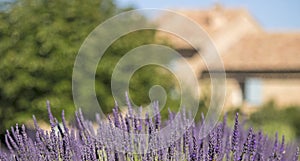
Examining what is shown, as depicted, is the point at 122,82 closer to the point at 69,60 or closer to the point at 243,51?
the point at 69,60

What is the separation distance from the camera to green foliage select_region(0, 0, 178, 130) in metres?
10.2

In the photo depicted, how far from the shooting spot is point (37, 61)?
10336mm

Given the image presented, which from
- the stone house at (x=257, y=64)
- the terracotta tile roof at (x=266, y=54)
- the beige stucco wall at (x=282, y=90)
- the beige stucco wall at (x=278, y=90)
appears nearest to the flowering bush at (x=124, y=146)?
the stone house at (x=257, y=64)

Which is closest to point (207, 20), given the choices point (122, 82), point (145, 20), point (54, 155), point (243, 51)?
point (243, 51)

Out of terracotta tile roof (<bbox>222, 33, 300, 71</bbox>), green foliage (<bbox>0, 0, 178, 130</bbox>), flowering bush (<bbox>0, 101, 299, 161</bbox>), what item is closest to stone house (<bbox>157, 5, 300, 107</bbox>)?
terracotta tile roof (<bbox>222, 33, 300, 71</bbox>)

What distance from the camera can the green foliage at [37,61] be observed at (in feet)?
33.4

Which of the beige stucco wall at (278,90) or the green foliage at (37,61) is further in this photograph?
the beige stucco wall at (278,90)

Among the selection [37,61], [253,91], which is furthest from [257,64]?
[37,61]

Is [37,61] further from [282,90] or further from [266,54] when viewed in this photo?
[282,90]

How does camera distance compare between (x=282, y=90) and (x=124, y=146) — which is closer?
(x=124, y=146)

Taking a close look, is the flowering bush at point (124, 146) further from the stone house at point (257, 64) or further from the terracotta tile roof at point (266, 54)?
the terracotta tile roof at point (266, 54)

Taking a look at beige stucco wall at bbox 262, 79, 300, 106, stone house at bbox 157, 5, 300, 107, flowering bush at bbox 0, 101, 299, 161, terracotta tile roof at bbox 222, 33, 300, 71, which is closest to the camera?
flowering bush at bbox 0, 101, 299, 161

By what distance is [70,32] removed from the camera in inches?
422

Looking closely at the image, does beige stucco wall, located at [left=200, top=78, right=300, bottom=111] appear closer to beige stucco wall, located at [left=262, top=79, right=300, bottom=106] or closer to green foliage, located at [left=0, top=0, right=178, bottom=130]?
beige stucco wall, located at [left=262, top=79, right=300, bottom=106]
